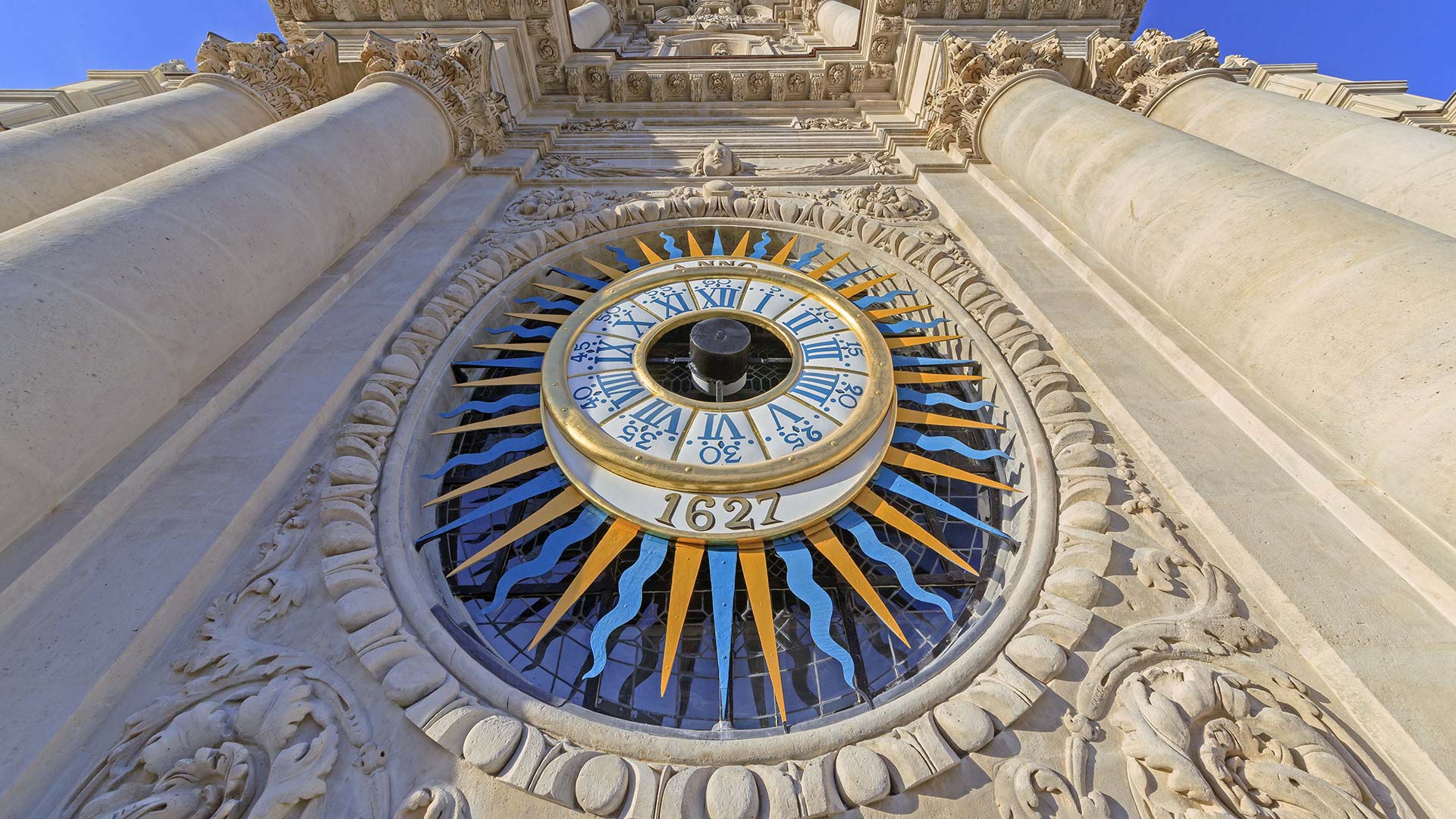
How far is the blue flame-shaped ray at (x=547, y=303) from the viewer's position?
6945 millimetres

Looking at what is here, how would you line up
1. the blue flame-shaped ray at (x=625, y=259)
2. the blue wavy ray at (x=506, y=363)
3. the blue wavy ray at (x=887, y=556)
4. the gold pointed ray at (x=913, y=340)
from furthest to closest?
the blue flame-shaped ray at (x=625, y=259) < the gold pointed ray at (x=913, y=340) < the blue wavy ray at (x=506, y=363) < the blue wavy ray at (x=887, y=556)

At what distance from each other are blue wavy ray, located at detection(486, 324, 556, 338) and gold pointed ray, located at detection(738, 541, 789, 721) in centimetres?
341

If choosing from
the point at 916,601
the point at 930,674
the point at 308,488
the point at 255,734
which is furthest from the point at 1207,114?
the point at 255,734

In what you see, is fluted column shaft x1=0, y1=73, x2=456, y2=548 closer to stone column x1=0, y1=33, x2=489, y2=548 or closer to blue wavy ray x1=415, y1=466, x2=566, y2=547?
stone column x1=0, y1=33, x2=489, y2=548

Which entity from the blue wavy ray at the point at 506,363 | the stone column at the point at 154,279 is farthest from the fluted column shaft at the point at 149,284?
the blue wavy ray at the point at 506,363

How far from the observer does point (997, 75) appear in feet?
29.8

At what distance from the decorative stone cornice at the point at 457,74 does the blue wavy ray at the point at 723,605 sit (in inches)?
294

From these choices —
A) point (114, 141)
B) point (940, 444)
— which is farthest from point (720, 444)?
point (114, 141)

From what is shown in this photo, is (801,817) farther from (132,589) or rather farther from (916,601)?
(132,589)

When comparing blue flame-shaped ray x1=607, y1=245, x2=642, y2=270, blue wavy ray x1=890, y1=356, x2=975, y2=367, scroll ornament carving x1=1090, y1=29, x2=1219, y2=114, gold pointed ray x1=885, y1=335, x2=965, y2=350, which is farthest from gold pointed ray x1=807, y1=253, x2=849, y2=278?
scroll ornament carving x1=1090, y1=29, x2=1219, y2=114

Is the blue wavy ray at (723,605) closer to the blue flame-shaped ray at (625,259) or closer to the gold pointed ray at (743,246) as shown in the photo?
the gold pointed ray at (743,246)

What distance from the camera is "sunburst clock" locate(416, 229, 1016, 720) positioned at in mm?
4465

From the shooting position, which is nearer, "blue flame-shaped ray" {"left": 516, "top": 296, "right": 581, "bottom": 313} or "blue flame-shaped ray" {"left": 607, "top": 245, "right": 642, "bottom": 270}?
"blue flame-shaped ray" {"left": 516, "top": 296, "right": 581, "bottom": 313}

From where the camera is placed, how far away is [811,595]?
4.32 meters
